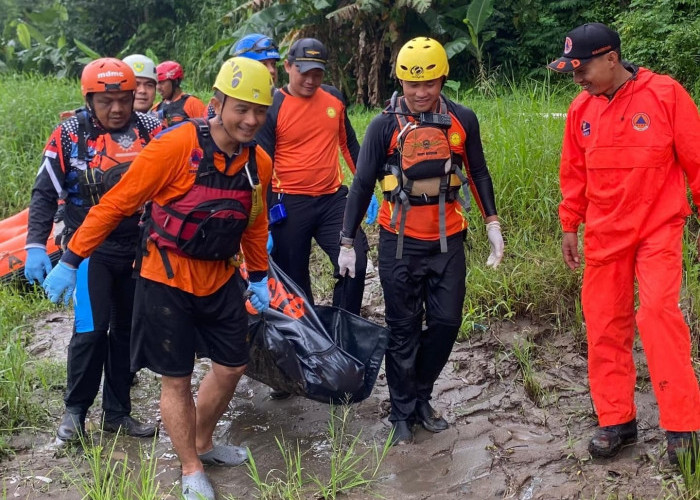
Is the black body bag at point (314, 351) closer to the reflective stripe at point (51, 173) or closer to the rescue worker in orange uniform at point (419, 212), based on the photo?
the rescue worker in orange uniform at point (419, 212)

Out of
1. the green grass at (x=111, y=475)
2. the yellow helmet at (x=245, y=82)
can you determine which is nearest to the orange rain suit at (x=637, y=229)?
the yellow helmet at (x=245, y=82)

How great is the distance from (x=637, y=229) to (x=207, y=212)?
187 centimetres

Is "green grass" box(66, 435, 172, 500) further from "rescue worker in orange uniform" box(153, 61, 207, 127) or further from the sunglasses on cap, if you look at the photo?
"rescue worker in orange uniform" box(153, 61, 207, 127)

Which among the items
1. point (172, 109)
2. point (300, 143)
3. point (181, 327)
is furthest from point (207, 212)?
point (172, 109)

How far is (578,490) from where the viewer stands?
11.6 ft

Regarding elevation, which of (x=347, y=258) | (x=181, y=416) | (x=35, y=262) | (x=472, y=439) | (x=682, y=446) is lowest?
(x=472, y=439)

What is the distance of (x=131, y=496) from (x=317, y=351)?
3.89ft

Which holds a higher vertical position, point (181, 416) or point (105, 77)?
point (105, 77)

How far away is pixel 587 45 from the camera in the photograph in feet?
11.5

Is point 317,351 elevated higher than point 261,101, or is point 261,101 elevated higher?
point 261,101

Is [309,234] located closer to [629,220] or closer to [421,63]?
[421,63]

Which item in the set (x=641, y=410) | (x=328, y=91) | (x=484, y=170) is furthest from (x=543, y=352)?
(x=328, y=91)

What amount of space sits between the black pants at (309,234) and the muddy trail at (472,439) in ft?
2.13

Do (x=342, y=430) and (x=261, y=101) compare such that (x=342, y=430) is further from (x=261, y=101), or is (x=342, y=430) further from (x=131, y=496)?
(x=261, y=101)
